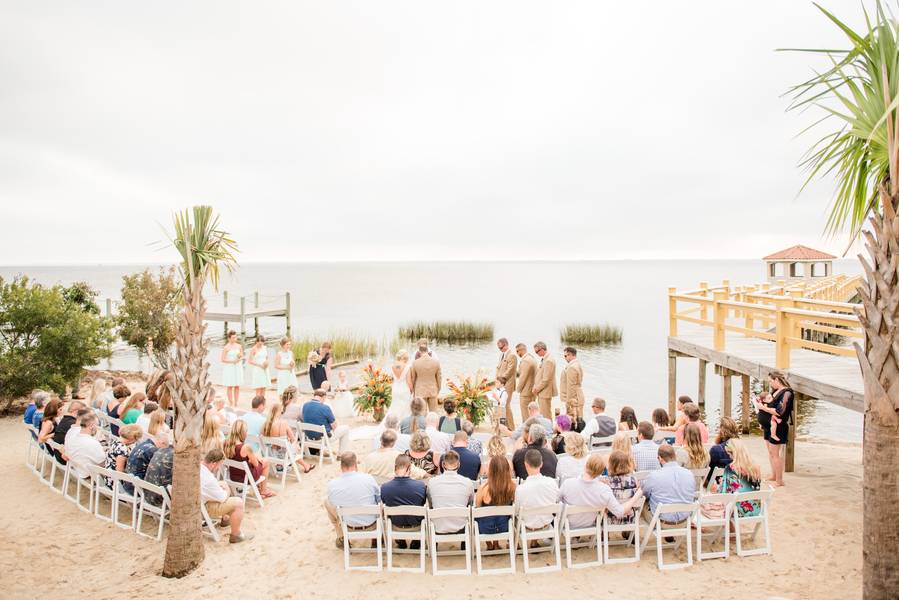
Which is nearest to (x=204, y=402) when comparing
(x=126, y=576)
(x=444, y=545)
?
(x=126, y=576)

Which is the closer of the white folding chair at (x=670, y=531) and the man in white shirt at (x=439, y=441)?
the white folding chair at (x=670, y=531)

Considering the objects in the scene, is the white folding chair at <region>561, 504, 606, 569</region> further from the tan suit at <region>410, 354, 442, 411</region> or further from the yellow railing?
the tan suit at <region>410, 354, 442, 411</region>

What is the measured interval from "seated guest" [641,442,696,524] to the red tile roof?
28.5 metres

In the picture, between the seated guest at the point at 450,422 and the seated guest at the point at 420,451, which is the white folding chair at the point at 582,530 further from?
the seated guest at the point at 450,422

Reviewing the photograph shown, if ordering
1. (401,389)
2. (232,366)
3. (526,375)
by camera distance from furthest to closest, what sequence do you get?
1. (232,366)
2. (526,375)
3. (401,389)

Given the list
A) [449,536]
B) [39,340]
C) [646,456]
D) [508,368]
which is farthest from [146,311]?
[646,456]

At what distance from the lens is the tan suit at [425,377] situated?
10242mm

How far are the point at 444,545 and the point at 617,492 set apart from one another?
6.90 feet

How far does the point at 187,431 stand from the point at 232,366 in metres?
7.14

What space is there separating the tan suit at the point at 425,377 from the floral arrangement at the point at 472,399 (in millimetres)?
635

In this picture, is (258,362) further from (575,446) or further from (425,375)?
(575,446)

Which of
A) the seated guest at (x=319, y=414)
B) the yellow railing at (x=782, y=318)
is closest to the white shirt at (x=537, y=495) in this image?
the yellow railing at (x=782, y=318)

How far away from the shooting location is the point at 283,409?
897 cm

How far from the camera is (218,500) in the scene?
6285 millimetres
